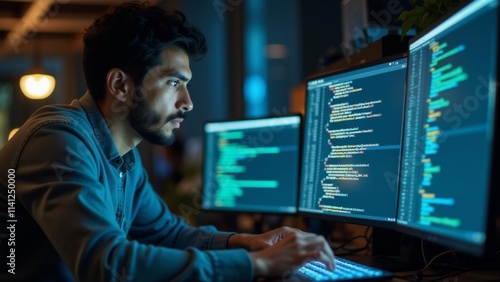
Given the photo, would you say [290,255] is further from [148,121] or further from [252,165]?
[252,165]

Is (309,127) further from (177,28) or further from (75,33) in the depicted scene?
(75,33)

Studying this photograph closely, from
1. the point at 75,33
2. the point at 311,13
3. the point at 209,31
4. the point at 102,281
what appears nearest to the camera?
the point at 102,281

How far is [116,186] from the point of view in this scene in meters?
1.48

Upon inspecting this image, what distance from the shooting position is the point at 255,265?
3.52ft

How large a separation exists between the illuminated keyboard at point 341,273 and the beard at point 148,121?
1.85ft

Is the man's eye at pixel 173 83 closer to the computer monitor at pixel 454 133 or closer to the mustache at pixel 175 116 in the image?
the mustache at pixel 175 116

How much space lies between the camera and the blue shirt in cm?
104

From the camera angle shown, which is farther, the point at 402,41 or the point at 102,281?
the point at 402,41

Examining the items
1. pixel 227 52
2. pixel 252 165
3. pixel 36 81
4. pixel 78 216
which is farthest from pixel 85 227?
pixel 227 52

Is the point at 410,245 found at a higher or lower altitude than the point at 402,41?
lower

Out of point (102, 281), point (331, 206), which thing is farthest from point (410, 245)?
point (102, 281)

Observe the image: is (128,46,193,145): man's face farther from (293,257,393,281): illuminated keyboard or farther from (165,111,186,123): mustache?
(293,257,393,281): illuminated keyboard

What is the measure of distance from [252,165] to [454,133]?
1.10 m

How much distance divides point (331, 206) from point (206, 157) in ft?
2.50
